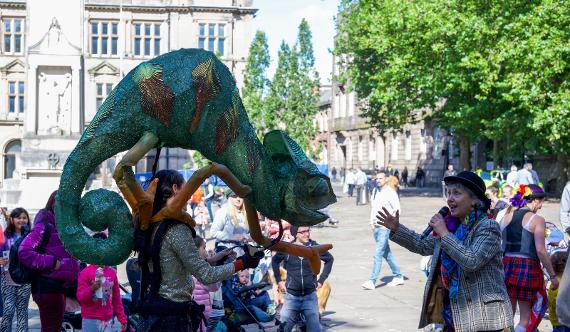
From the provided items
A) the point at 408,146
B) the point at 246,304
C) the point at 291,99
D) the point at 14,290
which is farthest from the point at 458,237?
the point at 408,146

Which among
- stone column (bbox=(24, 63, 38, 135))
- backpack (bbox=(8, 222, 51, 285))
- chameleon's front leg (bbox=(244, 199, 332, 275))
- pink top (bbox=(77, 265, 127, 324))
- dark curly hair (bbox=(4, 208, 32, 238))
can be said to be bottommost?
pink top (bbox=(77, 265, 127, 324))

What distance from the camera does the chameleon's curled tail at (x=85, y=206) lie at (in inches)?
180

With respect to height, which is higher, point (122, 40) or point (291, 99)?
point (122, 40)

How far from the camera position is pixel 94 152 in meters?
4.58

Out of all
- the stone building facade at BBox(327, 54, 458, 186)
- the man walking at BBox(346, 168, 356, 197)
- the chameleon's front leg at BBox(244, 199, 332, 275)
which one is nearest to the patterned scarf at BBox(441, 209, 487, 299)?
the chameleon's front leg at BBox(244, 199, 332, 275)

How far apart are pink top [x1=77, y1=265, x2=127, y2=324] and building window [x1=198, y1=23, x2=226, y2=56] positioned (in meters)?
49.2

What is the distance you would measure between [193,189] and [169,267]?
555 mm

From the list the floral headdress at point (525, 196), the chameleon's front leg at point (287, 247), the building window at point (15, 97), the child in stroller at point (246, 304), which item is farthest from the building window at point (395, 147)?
the chameleon's front leg at point (287, 247)

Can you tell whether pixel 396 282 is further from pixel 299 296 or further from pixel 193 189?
pixel 193 189

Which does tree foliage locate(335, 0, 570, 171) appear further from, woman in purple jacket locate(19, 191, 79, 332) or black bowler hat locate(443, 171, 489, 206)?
black bowler hat locate(443, 171, 489, 206)

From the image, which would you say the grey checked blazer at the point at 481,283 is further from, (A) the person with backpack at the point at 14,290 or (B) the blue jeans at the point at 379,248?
(B) the blue jeans at the point at 379,248

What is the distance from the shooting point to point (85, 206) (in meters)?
4.59

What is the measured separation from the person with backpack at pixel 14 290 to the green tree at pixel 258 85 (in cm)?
3231

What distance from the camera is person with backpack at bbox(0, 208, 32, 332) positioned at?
350 inches
